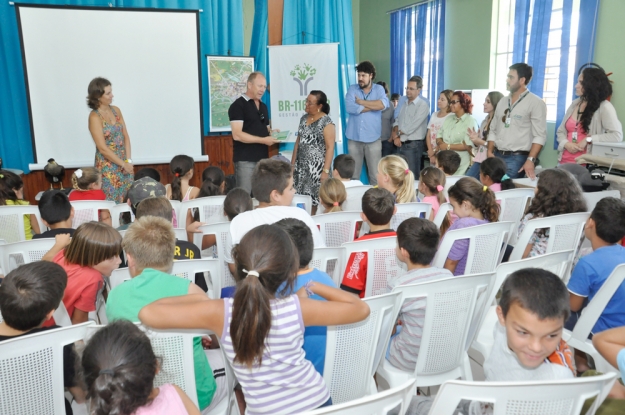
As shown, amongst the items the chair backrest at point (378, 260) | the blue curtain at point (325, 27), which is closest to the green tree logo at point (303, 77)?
the blue curtain at point (325, 27)

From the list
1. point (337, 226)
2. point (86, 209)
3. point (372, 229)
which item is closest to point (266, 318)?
point (372, 229)

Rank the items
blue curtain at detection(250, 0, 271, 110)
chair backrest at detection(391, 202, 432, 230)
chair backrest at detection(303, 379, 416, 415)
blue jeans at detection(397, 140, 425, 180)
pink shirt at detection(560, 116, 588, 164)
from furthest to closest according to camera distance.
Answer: blue curtain at detection(250, 0, 271, 110) → blue jeans at detection(397, 140, 425, 180) → pink shirt at detection(560, 116, 588, 164) → chair backrest at detection(391, 202, 432, 230) → chair backrest at detection(303, 379, 416, 415)

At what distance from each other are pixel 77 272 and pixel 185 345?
2.76 feet

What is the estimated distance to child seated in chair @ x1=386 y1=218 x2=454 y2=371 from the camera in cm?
180

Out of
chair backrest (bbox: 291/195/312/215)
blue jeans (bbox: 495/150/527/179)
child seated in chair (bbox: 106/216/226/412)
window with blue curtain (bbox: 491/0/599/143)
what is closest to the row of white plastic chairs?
child seated in chair (bbox: 106/216/226/412)

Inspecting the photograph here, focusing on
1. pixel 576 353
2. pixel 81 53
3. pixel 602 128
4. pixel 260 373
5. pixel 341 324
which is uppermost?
pixel 81 53

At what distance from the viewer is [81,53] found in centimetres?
525

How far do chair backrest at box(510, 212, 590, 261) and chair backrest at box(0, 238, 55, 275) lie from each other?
7.36 ft

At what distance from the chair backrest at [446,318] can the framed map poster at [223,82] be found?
16.5ft

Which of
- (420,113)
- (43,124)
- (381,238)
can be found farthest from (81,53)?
(381,238)

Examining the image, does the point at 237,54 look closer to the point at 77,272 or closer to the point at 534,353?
the point at 77,272

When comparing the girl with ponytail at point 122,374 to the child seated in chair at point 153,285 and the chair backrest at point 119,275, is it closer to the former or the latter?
the child seated in chair at point 153,285

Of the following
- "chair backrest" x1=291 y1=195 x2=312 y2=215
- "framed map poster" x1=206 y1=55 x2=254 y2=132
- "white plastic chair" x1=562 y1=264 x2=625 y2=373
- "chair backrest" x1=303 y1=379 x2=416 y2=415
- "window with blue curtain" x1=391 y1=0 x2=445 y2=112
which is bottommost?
"white plastic chair" x1=562 y1=264 x2=625 y2=373

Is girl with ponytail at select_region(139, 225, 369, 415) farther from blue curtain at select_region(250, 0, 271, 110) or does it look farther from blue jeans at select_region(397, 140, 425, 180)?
blue curtain at select_region(250, 0, 271, 110)
